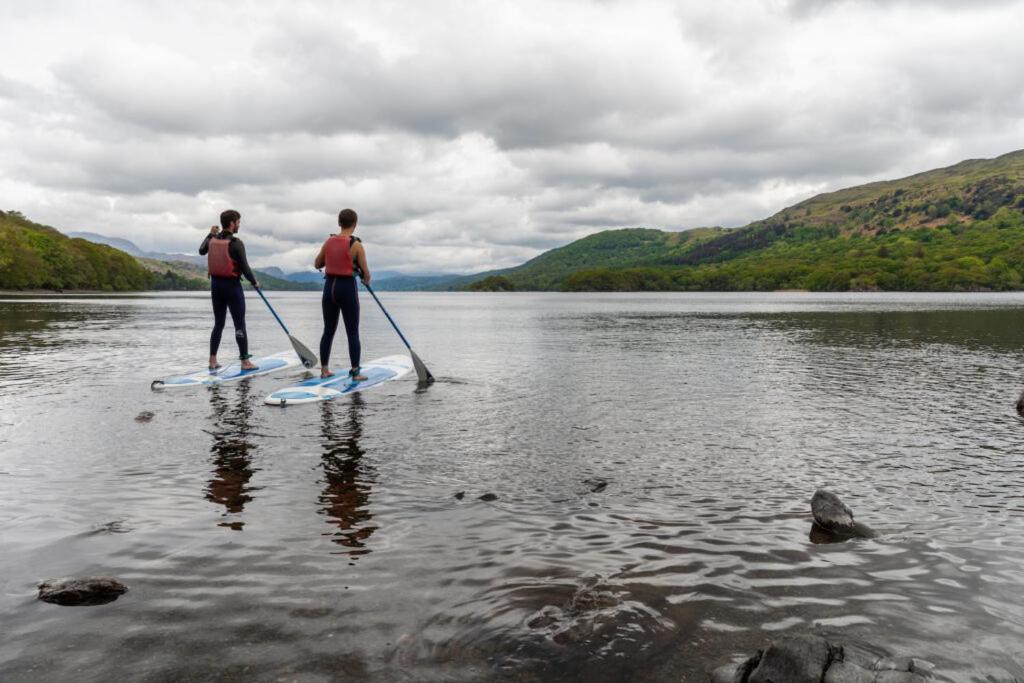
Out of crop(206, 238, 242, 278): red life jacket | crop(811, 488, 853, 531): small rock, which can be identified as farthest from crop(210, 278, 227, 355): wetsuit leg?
crop(811, 488, 853, 531): small rock

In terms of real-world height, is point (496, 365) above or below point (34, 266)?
below

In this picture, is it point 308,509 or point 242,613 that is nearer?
point 242,613

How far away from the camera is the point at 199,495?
7746 mm

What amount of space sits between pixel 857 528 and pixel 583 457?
416cm

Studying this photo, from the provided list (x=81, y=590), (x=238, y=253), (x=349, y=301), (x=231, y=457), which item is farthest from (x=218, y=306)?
(x=81, y=590)

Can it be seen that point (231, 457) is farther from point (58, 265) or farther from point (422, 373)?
point (58, 265)

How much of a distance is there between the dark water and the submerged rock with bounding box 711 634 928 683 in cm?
33

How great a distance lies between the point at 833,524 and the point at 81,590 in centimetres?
698

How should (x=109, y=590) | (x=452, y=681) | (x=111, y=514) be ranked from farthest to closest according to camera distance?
(x=111, y=514) → (x=109, y=590) → (x=452, y=681)

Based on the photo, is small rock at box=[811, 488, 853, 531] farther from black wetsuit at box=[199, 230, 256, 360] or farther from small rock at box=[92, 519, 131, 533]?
black wetsuit at box=[199, 230, 256, 360]

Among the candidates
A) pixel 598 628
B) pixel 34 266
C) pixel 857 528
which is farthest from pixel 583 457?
pixel 34 266

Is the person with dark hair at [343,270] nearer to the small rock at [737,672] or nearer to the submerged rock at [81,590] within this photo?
the submerged rock at [81,590]

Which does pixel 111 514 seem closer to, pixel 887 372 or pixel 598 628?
pixel 598 628

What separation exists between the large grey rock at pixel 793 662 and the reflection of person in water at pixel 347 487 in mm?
3629
